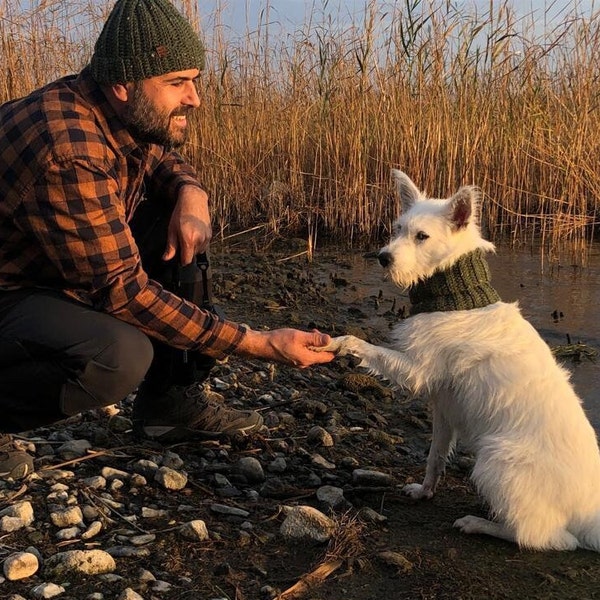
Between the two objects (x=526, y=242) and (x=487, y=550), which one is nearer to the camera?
(x=487, y=550)

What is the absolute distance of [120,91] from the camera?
263 cm

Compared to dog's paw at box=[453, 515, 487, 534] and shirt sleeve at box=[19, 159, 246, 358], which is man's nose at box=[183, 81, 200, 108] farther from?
dog's paw at box=[453, 515, 487, 534]

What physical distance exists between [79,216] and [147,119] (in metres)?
0.50

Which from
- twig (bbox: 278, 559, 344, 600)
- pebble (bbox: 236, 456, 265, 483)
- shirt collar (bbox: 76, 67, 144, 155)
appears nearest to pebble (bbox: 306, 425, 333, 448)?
pebble (bbox: 236, 456, 265, 483)

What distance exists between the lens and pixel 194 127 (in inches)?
319

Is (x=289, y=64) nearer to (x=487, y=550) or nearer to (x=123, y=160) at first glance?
(x=123, y=160)

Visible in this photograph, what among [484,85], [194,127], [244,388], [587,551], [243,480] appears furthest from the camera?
[194,127]

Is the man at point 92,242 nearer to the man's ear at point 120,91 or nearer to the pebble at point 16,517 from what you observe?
the man's ear at point 120,91

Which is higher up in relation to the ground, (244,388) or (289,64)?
(289,64)

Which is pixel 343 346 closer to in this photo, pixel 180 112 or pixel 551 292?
pixel 180 112

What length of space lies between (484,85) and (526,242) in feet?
5.82

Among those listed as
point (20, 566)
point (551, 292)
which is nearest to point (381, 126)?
point (551, 292)

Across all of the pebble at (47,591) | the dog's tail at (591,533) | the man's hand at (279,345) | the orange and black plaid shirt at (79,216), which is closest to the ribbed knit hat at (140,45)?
the orange and black plaid shirt at (79,216)

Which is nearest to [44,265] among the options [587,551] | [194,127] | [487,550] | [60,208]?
[60,208]
